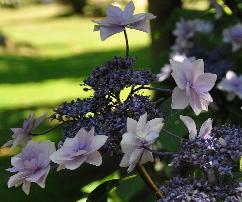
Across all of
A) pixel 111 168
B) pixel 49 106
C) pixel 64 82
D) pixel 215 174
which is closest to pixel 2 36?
pixel 64 82

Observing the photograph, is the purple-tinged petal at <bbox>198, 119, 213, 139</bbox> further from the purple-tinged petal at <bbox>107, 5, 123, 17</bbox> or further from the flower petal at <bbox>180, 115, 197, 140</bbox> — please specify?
the purple-tinged petal at <bbox>107, 5, 123, 17</bbox>

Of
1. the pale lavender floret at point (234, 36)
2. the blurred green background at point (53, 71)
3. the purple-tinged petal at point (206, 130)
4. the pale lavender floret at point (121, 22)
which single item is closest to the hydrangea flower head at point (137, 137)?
the purple-tinged petal at point (206, 130)

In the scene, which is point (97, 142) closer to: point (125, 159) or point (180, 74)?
point (125, 159)

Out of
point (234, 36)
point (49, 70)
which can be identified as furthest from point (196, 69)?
point (49, 70)

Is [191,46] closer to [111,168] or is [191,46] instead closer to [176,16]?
[176,16]

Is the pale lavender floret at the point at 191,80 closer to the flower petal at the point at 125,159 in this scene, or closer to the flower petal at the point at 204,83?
the flower petal at the point at 204,83

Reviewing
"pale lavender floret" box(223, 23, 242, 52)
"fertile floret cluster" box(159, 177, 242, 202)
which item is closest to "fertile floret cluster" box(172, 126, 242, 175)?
"fertile floret cluster" box(159, 177, 242, 202)
